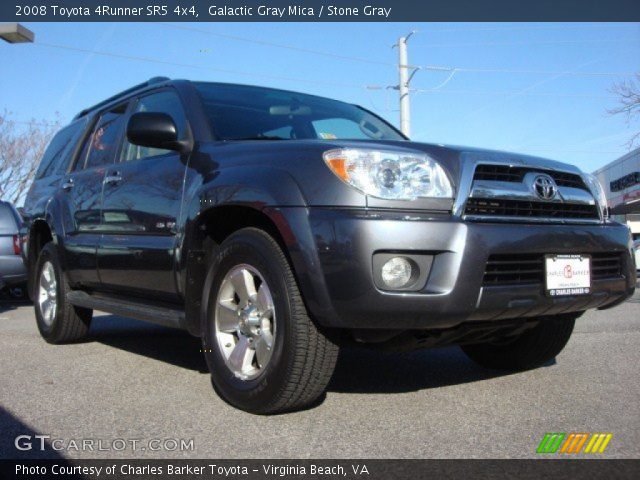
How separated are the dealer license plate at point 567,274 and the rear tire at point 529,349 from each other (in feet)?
1.67

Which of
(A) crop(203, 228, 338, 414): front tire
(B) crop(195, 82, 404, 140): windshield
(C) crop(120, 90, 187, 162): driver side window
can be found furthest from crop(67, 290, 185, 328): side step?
(B) crop(195, 82, 404, 140): windshield

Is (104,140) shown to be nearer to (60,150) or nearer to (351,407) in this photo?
(60,150)

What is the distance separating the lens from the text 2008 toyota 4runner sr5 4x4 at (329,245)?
2.75 metres

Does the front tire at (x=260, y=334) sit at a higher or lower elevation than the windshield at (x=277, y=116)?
lower

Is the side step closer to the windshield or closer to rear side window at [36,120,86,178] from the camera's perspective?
the windshield

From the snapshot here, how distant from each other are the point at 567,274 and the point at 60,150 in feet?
15.5

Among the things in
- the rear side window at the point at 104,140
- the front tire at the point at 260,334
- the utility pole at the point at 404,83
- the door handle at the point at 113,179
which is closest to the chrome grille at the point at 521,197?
the front tire at the point at 260,334

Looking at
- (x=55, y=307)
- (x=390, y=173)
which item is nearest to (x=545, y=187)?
(x=390, y=173)

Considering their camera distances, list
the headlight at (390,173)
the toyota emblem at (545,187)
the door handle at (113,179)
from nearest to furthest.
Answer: the headlight at (390,173)
the toyota emblem at (545,187)
the door handle at (113,179)

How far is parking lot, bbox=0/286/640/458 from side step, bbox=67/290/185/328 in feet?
1.26

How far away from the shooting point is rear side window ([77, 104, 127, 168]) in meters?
4.88

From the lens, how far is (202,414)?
10.3 ft

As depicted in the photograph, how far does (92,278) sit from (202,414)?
196cm

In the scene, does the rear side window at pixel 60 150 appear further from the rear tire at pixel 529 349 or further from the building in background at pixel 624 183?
the building in background at pixel 624 183
